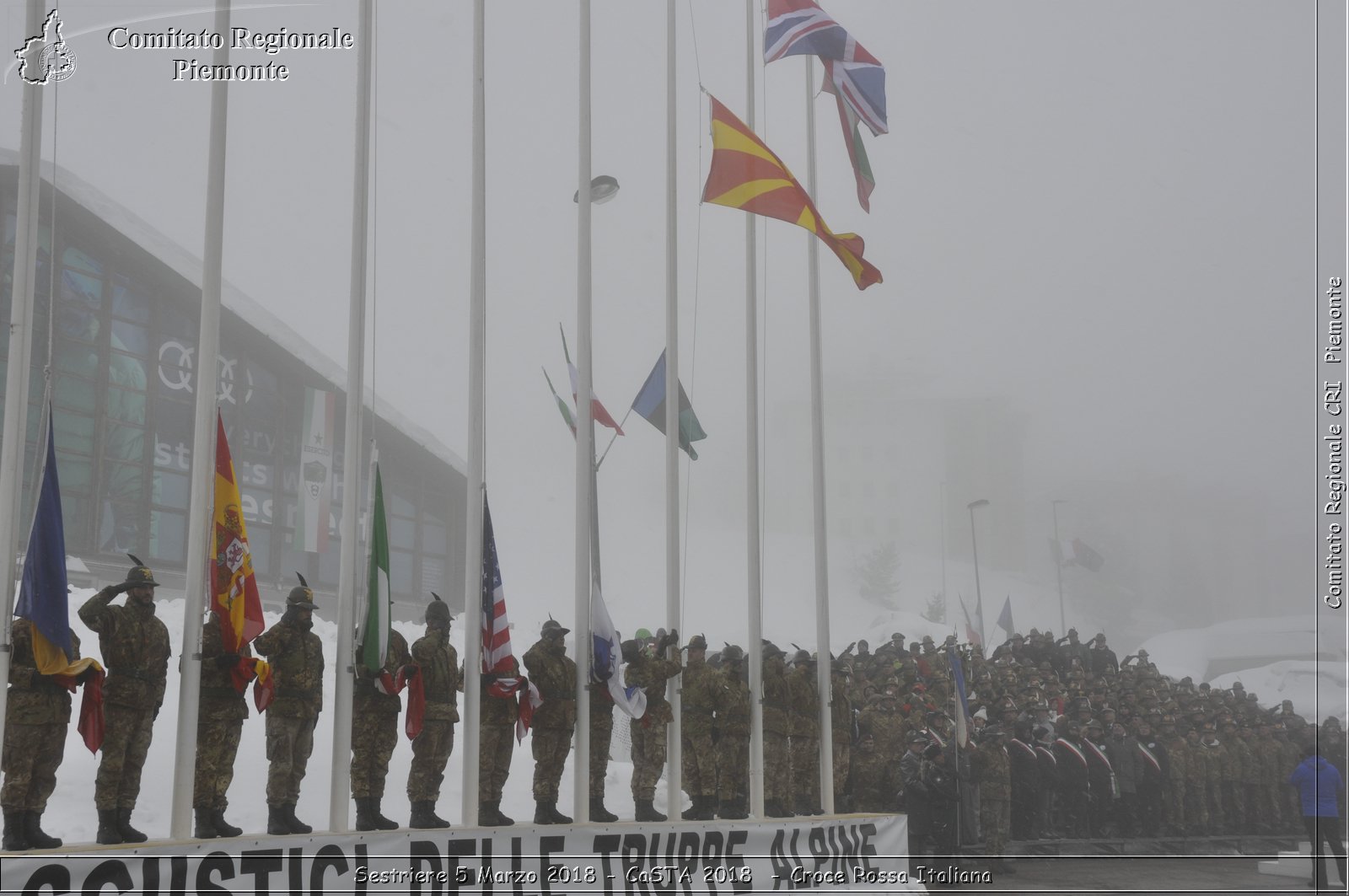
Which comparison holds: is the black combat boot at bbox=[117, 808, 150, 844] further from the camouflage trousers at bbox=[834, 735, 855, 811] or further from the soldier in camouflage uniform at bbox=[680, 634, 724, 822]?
the camouflage trousers at bbox=[834, 735, 855, 811]

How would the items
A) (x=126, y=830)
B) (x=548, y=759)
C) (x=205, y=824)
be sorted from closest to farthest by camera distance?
(x=126, y=830) < (x=205, y=824) < (x=548, y=759)

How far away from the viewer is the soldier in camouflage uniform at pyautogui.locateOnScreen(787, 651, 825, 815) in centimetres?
1251

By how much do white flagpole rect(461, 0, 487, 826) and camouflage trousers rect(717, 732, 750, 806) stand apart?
306 centimetres

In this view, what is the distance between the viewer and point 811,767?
41.9 ft

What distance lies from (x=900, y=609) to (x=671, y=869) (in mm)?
29904

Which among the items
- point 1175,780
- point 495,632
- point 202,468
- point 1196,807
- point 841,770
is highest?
point 202,468

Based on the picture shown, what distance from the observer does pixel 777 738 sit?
1226cm

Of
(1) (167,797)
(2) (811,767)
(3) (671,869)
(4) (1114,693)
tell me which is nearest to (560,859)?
(3) (671,869)

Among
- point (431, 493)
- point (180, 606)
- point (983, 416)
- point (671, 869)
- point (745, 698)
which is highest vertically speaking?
point (983, 416)

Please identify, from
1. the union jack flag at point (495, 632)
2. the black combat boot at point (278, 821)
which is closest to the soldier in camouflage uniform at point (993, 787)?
the union jack flag at point (495, 632)

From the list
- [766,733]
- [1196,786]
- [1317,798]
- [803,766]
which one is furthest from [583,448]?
[1196,786]

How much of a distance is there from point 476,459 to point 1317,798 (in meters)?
10.4

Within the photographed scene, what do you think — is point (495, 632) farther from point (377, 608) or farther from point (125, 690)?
point (125, 690)

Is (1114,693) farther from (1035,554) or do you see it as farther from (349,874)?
(1035,554)
